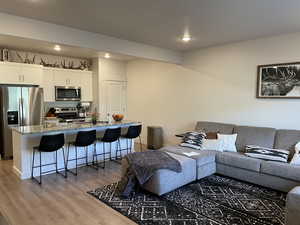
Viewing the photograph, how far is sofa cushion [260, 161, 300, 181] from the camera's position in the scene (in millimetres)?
3168

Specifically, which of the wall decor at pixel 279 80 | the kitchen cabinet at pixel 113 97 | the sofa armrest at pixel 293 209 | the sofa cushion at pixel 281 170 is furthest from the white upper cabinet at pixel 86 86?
the sofa armrest at pixel 293 209

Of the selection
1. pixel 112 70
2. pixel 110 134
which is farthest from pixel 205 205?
pixel 112 70

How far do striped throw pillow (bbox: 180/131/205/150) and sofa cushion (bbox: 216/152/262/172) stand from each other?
46cm

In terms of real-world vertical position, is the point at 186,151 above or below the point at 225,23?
below

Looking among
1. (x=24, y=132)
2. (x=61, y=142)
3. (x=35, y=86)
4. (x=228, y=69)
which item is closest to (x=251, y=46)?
(x=228, y=69)

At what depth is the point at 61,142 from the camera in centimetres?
385

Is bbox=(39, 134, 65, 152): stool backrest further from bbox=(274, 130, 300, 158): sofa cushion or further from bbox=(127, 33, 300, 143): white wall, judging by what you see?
bbox=(274, 130, 300, 158): sofa cushion

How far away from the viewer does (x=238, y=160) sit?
3736mm

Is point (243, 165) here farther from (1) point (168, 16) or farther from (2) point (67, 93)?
(2) point (67, 93)

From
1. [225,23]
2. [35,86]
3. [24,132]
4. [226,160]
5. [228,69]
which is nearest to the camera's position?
[225,23]

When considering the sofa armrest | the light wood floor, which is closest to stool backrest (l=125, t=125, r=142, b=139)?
the light wood floor

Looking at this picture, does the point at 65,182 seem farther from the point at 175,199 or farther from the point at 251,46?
the point at 251,46

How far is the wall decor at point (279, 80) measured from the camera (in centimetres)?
396

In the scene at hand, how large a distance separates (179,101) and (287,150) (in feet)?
9.12
